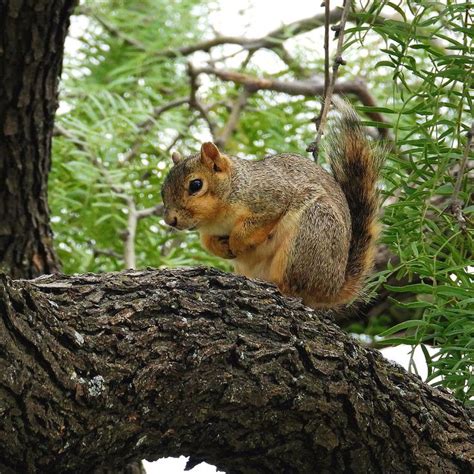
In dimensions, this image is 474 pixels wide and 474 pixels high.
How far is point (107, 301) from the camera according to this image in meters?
1.59

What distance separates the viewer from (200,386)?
63.0 inches

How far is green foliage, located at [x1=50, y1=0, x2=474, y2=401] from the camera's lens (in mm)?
1840

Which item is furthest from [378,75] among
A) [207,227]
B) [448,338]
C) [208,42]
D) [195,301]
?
[195,301]

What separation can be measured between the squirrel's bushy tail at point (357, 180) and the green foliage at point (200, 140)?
8 centimetres

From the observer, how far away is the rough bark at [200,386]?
141 cm

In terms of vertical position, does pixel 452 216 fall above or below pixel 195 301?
above

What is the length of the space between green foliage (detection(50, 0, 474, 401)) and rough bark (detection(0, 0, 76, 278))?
190 mm

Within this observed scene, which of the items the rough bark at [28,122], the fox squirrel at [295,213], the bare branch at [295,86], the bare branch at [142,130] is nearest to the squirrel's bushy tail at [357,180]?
the fox squirrel at [295,213]

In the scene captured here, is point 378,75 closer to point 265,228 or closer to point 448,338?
point 265,228

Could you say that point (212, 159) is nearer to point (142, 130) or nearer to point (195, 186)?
point (195, 186)

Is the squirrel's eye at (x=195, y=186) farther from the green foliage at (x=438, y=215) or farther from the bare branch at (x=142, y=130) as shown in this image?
the bare branch at (x=142, y=130)

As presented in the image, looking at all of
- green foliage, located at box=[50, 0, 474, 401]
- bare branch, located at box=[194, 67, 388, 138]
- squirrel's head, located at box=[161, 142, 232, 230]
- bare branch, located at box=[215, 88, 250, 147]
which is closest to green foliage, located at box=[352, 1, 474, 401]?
green foliage, located at box=[50, 0, 474, 401]

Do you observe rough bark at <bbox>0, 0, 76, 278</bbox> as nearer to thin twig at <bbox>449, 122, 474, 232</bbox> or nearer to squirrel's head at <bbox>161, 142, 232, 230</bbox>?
squirrel's head at <bbox>161, 142, 232, 230</bbox>

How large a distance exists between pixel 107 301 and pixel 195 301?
16 cm
